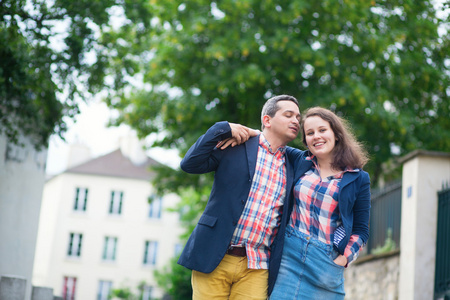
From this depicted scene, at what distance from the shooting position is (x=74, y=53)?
9.25 meters

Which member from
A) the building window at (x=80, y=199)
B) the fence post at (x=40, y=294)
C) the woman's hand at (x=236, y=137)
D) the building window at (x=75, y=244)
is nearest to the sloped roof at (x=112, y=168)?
the building window at (x=80, y=199)

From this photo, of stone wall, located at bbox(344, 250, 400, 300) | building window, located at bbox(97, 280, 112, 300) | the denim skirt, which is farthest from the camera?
building window, located at bbox(97, 280, 112, 300)

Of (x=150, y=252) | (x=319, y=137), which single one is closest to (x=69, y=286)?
(x=150, y=252)

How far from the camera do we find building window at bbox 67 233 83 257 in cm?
4781

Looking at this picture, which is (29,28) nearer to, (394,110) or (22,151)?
(22,151)

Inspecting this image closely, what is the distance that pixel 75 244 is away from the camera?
48188 millimetres

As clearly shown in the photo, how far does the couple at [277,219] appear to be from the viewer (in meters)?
4.31

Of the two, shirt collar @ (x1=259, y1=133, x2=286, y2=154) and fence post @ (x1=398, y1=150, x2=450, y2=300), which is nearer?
shirt collar @ (x1=259, y1=133, x2=286, y2=154)

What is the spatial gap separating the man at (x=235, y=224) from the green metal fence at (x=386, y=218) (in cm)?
675

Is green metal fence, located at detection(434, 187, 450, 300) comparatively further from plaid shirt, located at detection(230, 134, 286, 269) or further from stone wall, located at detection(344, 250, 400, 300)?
plaid shirt, located at detection(230, 134, 286, 269)

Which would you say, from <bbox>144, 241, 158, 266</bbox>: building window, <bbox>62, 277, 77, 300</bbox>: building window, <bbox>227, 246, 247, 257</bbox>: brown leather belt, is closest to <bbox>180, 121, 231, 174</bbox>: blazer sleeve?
<bbox>227, 246, 247, 257</bbox>: brown leather belt

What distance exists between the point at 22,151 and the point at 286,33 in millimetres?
7164

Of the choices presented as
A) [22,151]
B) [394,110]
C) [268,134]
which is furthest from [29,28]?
[394,110]

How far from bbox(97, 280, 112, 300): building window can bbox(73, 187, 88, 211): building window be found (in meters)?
5.93
